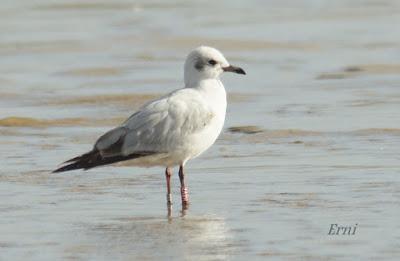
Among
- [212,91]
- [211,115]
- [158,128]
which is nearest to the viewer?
[158,128]

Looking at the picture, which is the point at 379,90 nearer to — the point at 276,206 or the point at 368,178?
the point at 368,178

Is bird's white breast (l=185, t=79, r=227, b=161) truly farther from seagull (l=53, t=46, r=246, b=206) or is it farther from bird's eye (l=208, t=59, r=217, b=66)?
bird's eye (l=208, t=59, r=217, b=66)

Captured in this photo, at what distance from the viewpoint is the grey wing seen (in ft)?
28.7

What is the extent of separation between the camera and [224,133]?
447 inches

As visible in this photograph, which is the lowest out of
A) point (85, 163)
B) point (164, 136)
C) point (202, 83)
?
point (85, 163)

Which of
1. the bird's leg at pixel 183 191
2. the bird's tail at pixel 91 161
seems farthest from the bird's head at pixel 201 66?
the bird's tail at pixel 91 161

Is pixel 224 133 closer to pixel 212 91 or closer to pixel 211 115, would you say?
pixel 212 91

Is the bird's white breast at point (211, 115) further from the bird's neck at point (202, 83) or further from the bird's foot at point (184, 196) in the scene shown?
the bird's foot at point (184, 196)

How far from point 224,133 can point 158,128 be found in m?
2.63

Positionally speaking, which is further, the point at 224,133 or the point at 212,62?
Answer: the point at 224,133

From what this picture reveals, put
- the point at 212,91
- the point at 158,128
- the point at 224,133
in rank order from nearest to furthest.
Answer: the point at 158,128
the point at 212,91
the point at 224,133

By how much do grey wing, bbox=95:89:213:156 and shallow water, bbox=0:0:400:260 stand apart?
1.12ft

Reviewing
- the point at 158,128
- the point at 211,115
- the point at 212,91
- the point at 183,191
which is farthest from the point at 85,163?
the point at 212,91

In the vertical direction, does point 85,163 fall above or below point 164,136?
below
